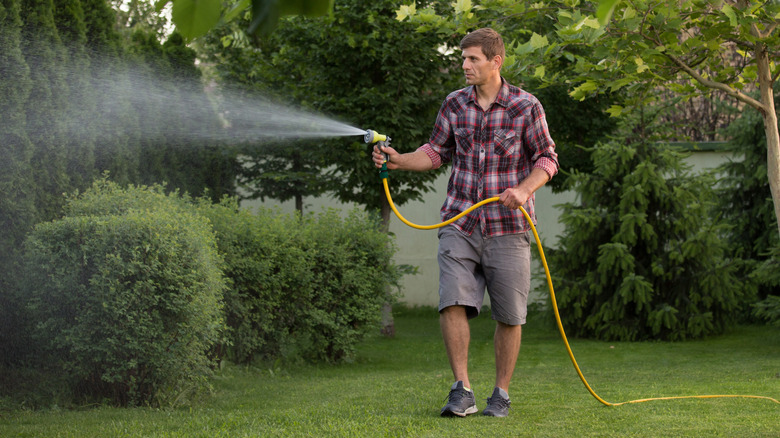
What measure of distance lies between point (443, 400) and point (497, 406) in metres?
0.55

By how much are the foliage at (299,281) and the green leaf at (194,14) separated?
4154 mm

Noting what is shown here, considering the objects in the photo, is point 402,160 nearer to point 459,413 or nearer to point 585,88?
point 459,413

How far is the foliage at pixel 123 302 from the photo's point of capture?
3922mm

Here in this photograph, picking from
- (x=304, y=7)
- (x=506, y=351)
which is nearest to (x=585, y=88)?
(x=506, y=351)

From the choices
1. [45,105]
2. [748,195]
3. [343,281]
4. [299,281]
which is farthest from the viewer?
[748,195]

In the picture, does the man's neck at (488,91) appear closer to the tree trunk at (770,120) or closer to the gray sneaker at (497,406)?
the gray sneaker at (497,406)

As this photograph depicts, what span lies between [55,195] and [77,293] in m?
1.09

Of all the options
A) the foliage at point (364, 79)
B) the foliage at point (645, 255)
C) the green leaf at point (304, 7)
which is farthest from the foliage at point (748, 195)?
the green leaf at point (304, 7)

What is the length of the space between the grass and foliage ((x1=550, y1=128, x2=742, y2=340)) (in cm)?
75

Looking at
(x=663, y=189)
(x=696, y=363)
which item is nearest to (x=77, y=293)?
(x=696, y=363)

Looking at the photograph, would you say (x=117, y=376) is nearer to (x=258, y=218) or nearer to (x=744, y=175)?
(x=258, y=218)

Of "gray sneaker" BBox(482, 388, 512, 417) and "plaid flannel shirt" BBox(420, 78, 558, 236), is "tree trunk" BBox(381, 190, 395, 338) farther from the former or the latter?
"gray sneaker" BBox(482, 388, 512, 417)

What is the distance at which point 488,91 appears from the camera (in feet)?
12.2

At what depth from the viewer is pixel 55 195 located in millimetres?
4797
